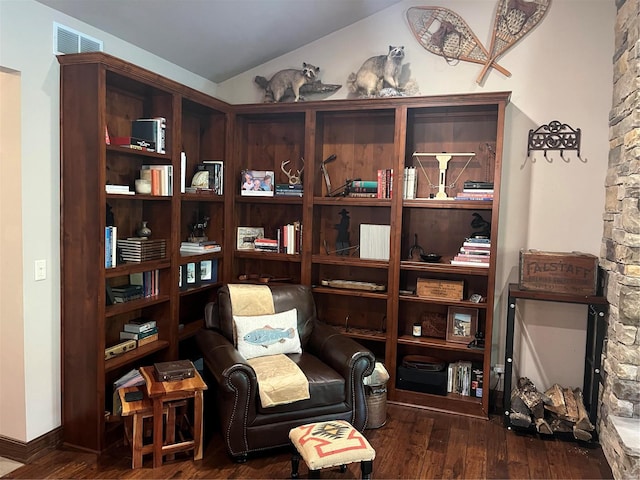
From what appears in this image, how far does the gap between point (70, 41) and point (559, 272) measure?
11.0ft

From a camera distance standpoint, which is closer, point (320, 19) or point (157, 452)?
point (157, 452)

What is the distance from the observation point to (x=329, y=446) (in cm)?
234

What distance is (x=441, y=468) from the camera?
9.26ft

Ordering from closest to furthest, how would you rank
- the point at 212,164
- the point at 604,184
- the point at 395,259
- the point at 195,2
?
1. the point at 195,2
2. the point at 604,184
3. the point at 395,259
4. the point at 212,164

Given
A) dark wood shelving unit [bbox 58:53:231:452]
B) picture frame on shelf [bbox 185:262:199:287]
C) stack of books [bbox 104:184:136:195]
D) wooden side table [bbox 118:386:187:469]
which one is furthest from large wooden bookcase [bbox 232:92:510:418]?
wooden side table [bbox 118:386:187:469]

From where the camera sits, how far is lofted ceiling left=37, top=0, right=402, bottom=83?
3.00m

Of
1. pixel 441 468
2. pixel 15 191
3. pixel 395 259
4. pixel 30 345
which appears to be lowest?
pixel 441 468

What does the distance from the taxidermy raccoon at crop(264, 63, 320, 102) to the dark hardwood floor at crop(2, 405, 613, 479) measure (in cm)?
265

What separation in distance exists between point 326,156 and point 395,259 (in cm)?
108

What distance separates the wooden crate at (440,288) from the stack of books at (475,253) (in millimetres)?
180

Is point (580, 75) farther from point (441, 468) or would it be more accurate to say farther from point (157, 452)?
point (157, 452)

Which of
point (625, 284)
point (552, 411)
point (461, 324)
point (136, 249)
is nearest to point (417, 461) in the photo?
point (552, 411)

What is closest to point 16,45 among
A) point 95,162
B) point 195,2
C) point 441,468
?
point 95,162

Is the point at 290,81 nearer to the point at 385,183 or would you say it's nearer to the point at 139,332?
the point at 385,183
